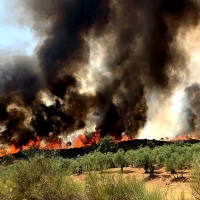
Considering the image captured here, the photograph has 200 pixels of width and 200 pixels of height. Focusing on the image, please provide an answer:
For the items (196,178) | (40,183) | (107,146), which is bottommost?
(196,178)

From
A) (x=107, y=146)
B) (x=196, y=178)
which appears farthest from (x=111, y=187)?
(x=107, y=146)

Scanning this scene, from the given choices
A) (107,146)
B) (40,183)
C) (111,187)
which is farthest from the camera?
(107,146)

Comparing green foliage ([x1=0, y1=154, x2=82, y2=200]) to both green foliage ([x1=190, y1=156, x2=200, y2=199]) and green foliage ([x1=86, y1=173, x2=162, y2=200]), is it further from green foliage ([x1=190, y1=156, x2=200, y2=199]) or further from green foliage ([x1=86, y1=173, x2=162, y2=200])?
green foliage ([x1=190, y1=156, x2=200, y2=199])

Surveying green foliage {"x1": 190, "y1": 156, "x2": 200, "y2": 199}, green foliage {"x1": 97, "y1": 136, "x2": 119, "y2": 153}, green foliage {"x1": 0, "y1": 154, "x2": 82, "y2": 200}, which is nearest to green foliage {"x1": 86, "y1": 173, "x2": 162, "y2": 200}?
green foliage {"x1": 0, "y1": 154, "x2": 82, "y2": 200}

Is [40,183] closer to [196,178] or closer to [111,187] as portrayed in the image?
[111,187]

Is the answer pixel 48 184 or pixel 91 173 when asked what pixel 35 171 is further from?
pixel 91 173

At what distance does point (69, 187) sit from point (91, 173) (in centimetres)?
412

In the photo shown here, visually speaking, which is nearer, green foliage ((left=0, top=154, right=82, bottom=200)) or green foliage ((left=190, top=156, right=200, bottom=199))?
green foliage ((left=190, top=156, right=200, bottom=199))

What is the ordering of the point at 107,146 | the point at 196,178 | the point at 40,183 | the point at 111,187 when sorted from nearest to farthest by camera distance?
the point at 196,178 → the point at 111,187 → the point at 40,183 → the point at 107,146

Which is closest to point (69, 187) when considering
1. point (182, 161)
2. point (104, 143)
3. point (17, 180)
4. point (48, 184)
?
point (48, 184)

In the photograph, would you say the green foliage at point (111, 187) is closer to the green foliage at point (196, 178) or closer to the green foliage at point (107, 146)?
the green foliage at point (196, 178)

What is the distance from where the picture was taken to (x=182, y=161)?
73562 mm

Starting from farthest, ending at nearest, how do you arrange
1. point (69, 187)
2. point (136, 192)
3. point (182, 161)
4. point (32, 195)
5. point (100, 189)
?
point (182, 161) → point (32, 195) → point (69, 187) → point (100, 189) → point (136, 192)

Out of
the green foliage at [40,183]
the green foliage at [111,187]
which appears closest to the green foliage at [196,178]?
the green foliage at [111,187]
